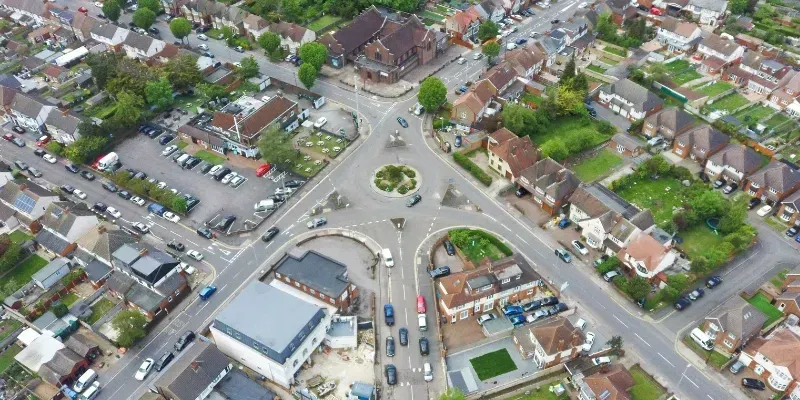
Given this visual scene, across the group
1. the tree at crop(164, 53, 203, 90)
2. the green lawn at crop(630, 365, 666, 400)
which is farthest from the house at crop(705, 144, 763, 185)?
the tree at crop(164, 53, 203, 90)

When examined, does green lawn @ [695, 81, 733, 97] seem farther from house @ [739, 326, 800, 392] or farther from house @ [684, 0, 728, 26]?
house @ [739, 326, 800, 392]

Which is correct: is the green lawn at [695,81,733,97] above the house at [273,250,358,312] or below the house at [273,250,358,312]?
above

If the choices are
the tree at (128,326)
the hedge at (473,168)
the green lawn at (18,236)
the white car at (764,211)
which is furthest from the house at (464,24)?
the green lawn at (18,236)

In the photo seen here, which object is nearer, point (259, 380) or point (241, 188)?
point (259, 380)

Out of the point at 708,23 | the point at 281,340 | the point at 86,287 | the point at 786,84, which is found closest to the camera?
the point at 281,340

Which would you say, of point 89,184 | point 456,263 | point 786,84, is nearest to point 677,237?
point 456,263

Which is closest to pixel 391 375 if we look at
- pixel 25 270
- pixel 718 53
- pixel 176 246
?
pixel 176 246

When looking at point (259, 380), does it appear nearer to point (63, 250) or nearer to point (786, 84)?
point (63, 250)
